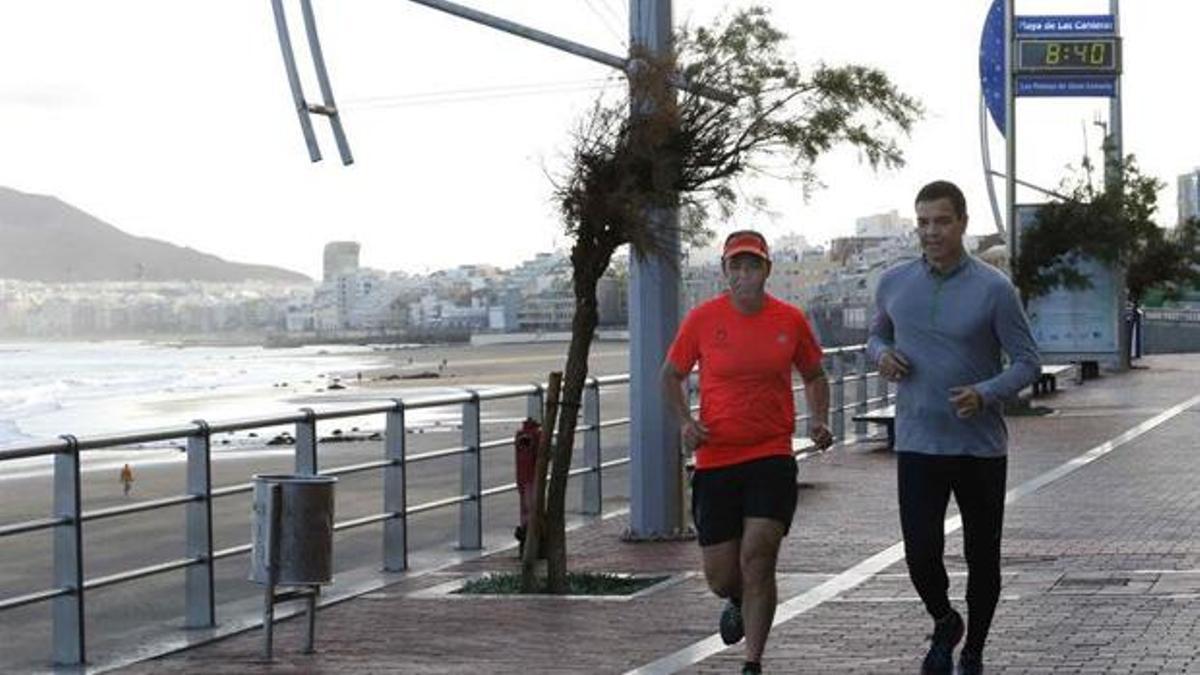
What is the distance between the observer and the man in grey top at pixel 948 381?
9.55 m

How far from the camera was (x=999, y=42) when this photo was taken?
41.0 m

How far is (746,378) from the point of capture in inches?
388

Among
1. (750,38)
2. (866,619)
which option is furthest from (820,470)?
(866,619)

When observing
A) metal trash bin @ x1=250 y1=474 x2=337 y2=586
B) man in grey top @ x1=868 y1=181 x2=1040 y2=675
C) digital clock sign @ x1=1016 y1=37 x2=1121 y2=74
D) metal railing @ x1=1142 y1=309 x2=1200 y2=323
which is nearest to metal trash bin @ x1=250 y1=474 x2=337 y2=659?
metal trash bin @ x1=250 y1=474 x2=337 y2=586

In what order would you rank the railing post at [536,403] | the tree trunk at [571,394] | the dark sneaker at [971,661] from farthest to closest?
the railing post at [536,403] < the tree trunk at [571,394] < the dark sneaker at [971,661]

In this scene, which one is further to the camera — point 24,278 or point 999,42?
point 24,278

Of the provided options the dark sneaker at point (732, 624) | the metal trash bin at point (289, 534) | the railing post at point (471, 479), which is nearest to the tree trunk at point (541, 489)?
the railing post at point (471, 479)

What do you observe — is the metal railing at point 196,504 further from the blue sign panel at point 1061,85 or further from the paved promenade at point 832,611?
the blue sign panel at point 1061,85

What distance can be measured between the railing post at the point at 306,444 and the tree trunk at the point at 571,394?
1.31 metres

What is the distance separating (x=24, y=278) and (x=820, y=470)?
175 m

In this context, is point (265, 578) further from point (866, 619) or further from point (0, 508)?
Answer: point (0, 508)

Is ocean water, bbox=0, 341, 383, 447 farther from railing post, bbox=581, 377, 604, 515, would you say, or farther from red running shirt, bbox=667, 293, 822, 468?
red running shirt, bbox=667, 293, 822, 468

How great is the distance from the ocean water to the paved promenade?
631cm

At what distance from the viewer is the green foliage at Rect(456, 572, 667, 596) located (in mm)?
14086
